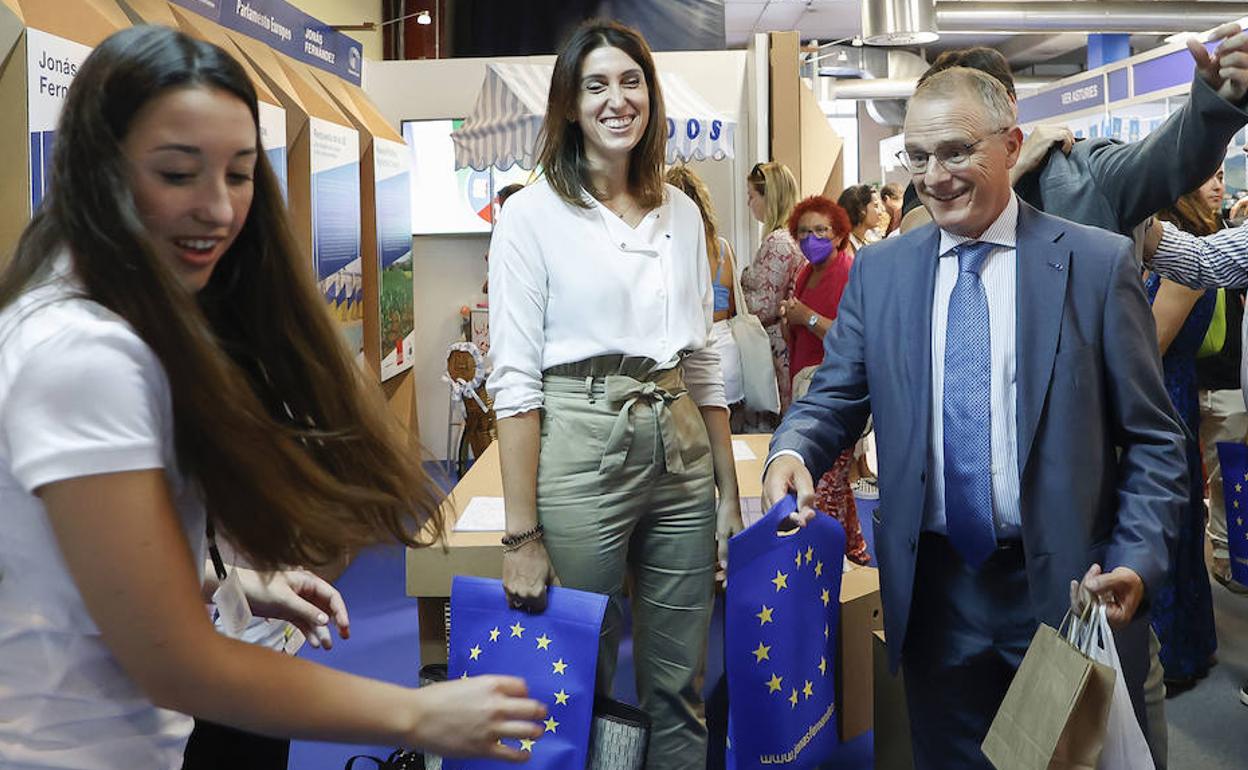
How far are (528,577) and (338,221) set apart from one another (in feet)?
10.7

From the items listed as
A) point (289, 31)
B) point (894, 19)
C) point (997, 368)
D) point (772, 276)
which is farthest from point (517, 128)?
point (894, 19)

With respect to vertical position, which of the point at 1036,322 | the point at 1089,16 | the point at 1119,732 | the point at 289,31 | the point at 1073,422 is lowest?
the point at 1119,732

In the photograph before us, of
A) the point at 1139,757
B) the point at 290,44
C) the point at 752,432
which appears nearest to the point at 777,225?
the point at 752,432

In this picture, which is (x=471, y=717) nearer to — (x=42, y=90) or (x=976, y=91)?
(x=976, y=91)

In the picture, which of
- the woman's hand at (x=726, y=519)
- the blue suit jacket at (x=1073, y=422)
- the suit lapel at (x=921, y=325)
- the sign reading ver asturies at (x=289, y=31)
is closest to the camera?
the blue suit jacket at (x=1073, y=422)

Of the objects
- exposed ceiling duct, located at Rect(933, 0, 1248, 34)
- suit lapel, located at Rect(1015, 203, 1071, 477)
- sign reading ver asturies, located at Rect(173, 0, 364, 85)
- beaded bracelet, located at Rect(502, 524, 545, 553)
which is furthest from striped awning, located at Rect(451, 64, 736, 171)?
exposed ceiling duct, located at Rect(933, 0, 1248, 34)

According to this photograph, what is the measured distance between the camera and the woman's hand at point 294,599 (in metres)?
1.46

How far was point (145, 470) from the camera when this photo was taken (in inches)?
35.8

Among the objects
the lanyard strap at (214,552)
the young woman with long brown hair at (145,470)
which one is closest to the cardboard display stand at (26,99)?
the lanyard strap at (214,552)

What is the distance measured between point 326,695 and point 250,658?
0.24 feet

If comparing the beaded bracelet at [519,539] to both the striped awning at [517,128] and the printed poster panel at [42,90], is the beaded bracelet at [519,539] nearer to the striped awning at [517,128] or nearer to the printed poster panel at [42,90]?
the printed poster panel at [42,90]

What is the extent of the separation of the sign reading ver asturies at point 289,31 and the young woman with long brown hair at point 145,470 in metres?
3.17

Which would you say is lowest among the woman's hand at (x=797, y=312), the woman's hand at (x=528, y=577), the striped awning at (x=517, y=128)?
the woman's hand at (x=528, y=577)

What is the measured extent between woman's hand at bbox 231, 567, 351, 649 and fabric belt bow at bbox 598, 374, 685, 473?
65 cm
